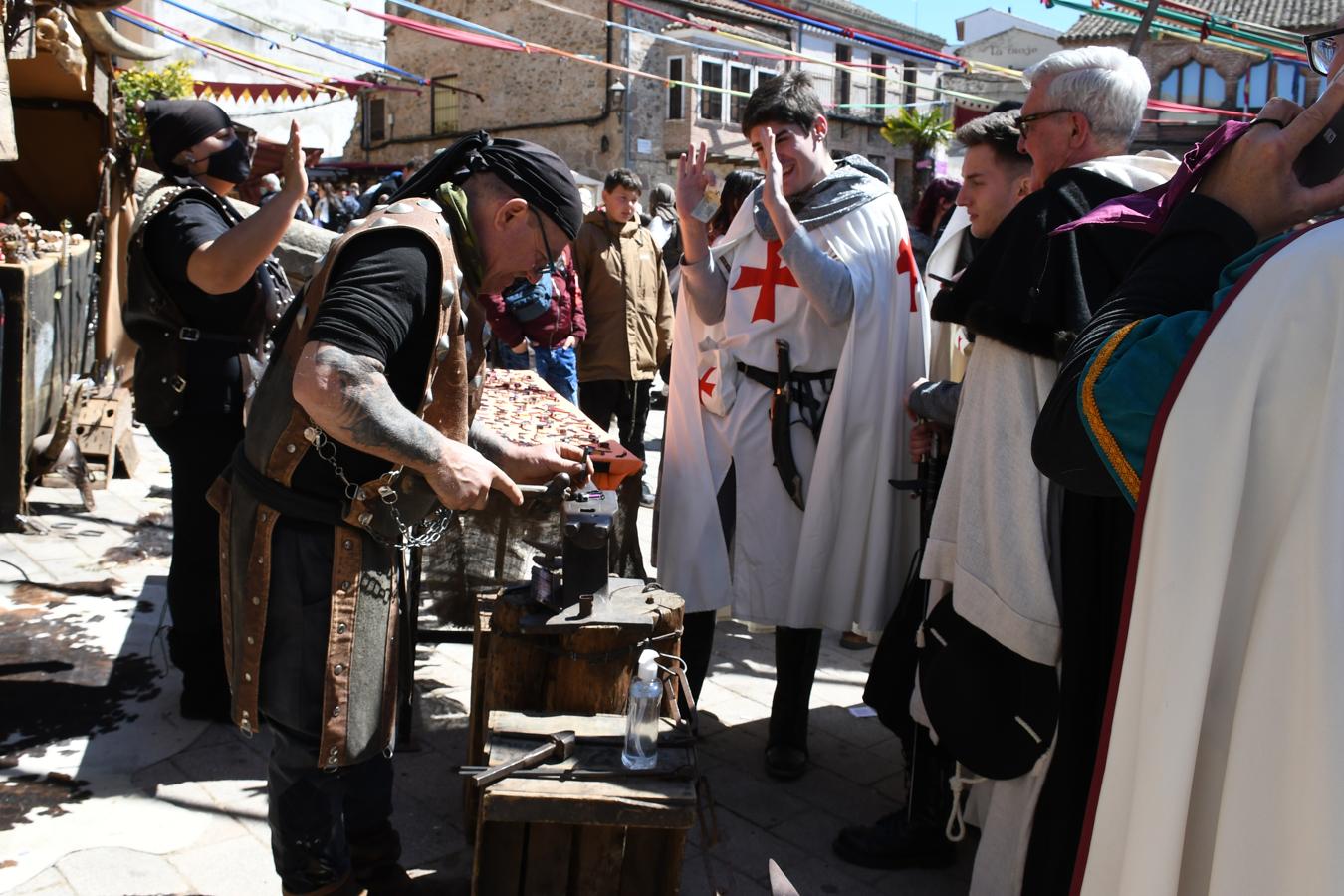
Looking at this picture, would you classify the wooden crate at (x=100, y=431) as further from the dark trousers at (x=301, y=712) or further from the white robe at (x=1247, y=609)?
the white robe at (x=1247, y=609)

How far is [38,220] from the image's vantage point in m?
8.52

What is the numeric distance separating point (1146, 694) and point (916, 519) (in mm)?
2292

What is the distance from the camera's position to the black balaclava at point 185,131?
3762 millimetres

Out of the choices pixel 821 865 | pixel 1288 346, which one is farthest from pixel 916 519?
pixel 1288 346

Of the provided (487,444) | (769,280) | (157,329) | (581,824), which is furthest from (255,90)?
(581,824)

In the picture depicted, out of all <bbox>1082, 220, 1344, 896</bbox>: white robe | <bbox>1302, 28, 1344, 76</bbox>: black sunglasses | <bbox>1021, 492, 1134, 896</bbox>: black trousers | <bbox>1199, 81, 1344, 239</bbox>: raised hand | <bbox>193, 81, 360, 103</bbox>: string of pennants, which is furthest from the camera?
<bbox>193, 81, 360, 103</bbox>: string of pennants

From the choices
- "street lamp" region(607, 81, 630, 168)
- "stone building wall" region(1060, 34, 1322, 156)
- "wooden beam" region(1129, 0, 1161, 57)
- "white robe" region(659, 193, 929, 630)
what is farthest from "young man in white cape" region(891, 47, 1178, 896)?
"stone building wall" region(1060, 34, 1322, 156)

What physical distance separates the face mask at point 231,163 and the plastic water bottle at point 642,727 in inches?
93.8

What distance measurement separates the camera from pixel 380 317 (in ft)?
7.20

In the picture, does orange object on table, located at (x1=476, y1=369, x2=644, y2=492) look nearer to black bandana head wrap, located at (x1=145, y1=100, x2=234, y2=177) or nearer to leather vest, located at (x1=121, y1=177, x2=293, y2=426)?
leather vest, located at (x1=121, y1=177, x2=293, y2=426)

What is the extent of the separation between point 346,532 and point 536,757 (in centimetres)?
63

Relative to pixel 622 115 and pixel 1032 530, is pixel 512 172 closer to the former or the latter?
pixel 1032 530

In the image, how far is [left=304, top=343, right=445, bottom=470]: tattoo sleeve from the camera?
6.97 ft

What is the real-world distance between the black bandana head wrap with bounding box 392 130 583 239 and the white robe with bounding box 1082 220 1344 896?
149 cm
